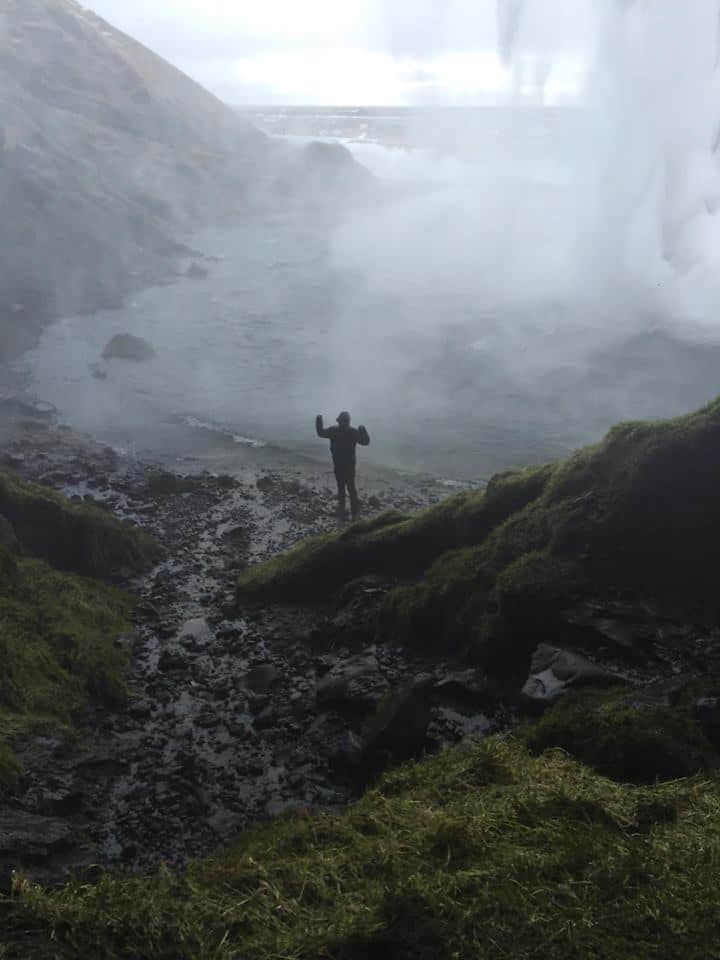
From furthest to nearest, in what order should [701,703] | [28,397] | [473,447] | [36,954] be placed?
[28,397] < [473,447] < [701,703] < [36,954]

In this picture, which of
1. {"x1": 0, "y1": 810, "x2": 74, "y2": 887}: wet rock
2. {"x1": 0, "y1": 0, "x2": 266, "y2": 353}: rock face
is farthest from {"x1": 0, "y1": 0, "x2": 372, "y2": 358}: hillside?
{"x1": 0, "y1": 810, "x2": 74, "y2": 887}: wet rock

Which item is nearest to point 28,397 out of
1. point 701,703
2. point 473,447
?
point 473,447

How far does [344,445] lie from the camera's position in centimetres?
1419

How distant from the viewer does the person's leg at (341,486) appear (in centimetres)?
1464

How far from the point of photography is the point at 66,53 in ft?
227

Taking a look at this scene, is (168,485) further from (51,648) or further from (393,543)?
(51,648)

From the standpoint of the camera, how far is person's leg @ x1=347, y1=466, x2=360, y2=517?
48.0ft

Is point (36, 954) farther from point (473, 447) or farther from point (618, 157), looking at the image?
point (618, 157)

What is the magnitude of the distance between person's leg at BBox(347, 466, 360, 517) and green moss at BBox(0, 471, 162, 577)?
3.93 metres

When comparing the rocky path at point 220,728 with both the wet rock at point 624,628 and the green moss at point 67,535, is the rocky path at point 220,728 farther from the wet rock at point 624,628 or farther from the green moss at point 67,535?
the wet rock at point 624,628

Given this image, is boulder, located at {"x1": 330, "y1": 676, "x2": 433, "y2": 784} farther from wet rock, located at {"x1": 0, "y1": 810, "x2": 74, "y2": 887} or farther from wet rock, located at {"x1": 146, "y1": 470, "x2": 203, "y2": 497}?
wet rock, located at {"x1": 146, "y1": 470, "x2": 203, "y2": 497}

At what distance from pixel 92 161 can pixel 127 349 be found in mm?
30431

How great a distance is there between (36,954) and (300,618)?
632 centimetres

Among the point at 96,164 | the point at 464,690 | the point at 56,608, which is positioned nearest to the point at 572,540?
the point at 464,690
